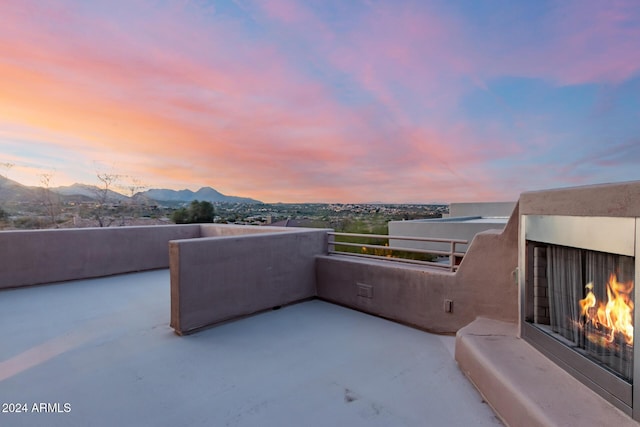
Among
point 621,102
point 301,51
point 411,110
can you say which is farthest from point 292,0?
point 621,102

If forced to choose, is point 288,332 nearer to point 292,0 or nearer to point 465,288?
point 465,288

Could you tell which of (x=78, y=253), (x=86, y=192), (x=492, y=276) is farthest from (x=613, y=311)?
(x=86, y=192)

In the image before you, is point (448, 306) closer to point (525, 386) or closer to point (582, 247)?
point (525, 386)

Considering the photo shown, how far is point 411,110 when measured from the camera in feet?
22.3

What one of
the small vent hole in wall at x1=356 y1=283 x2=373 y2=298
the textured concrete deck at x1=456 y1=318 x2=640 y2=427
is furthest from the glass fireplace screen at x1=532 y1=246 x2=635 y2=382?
the small vent hole in wall at x1=356 y1=283 x2=373 y2=298

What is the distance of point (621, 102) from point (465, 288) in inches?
221

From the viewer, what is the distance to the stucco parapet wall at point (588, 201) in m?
1.58

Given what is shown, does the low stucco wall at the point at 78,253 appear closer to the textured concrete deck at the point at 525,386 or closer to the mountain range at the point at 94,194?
the mountain range at the point at 94,194

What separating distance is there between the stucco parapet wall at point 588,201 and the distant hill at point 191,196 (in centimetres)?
1106

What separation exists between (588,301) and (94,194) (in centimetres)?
1460

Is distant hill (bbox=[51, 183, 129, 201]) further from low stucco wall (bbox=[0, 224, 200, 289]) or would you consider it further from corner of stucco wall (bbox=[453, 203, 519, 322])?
corner of stucco wall (bbox=[453, 203, 519, 322])

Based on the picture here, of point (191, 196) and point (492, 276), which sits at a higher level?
point (191, 196)

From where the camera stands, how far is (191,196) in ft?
39.4

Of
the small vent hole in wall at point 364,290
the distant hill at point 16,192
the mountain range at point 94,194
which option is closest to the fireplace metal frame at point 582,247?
the small vent hole in wall at point 364,290
